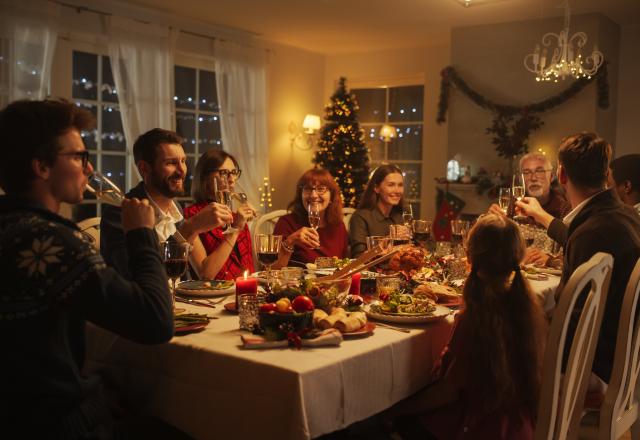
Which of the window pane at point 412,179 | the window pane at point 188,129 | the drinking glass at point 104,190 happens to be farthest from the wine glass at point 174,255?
the window pane at point 412,179

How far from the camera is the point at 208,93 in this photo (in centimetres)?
673

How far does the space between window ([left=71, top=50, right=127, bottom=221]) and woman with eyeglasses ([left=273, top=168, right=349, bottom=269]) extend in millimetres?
2625

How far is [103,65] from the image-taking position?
571 centimetres

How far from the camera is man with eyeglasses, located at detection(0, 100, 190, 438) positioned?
51.0 inches

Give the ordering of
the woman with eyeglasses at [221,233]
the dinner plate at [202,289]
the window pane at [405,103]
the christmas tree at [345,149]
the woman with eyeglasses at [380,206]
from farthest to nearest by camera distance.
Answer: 1. the window pane at [405,103]
2. the christmas tree at [345,149]
3. the woman with eyeglasses at [380,206]
4. the woman with eyeglasses at [221,233]
5. the dinner plate at [202,289]

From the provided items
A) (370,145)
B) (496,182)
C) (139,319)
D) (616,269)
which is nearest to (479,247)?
(616,269)

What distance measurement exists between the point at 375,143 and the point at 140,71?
3.06 meters

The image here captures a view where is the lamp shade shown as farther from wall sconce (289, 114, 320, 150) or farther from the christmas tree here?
the christmas tree

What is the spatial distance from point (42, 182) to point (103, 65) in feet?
15.2

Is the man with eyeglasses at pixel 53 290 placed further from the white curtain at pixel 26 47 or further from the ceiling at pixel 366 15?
the ceiling at pixel 366 15

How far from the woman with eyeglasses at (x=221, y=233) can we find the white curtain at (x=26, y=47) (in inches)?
94.7

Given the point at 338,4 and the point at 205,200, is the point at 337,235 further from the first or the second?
the point at 338,4

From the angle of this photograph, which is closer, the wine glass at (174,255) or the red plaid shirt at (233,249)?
the wine glass at (174,255)

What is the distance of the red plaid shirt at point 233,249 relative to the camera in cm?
303
